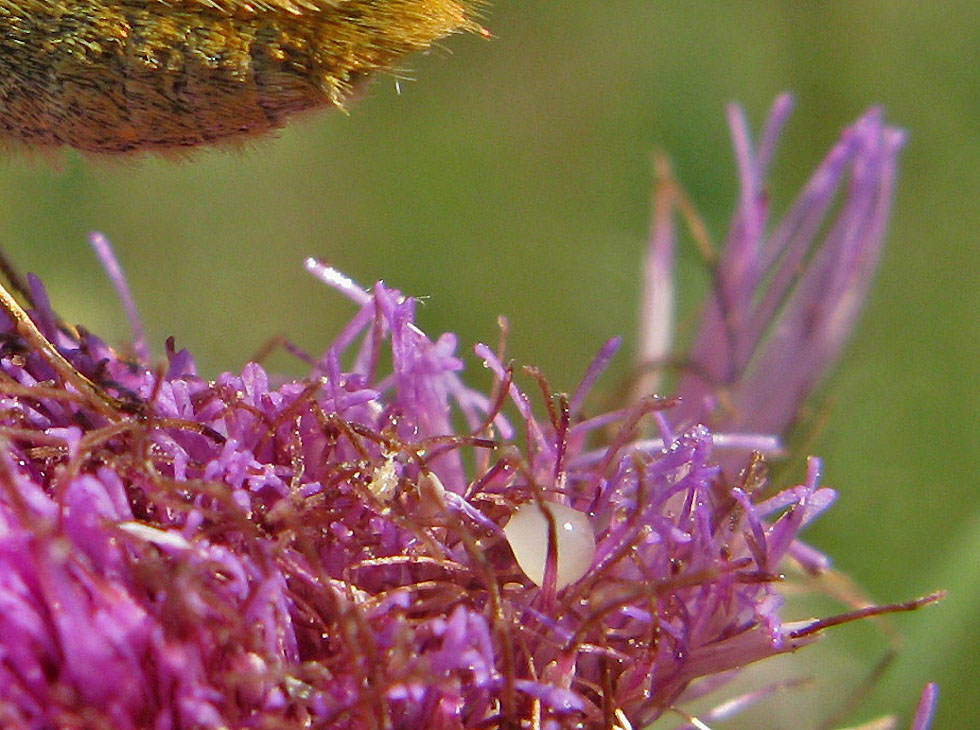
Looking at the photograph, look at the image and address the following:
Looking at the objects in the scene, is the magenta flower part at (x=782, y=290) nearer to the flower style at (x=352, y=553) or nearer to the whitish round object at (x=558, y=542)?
the flower style at (x=352, y=553)

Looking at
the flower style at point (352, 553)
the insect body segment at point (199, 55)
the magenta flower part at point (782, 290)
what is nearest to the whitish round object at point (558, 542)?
the flower style at point (352, 553)

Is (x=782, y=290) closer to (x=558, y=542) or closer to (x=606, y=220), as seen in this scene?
(x=558, y=542)

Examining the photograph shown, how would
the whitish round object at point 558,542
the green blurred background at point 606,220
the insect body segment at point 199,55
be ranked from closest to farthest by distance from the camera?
1. the whitish round object at point 558,542
2. the insect body segment at point 199,55
3. the green blurred background at point 606,220

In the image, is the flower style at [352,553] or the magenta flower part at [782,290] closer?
the flower style at [352,553]

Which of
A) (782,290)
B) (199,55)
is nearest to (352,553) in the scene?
(199,55)

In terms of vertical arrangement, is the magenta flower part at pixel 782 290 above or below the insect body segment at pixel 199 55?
below

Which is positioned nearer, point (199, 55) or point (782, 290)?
point (199, 55)

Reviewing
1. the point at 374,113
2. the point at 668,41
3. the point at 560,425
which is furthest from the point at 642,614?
the point at 374,113

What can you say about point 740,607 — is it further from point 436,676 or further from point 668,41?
point 668,41
